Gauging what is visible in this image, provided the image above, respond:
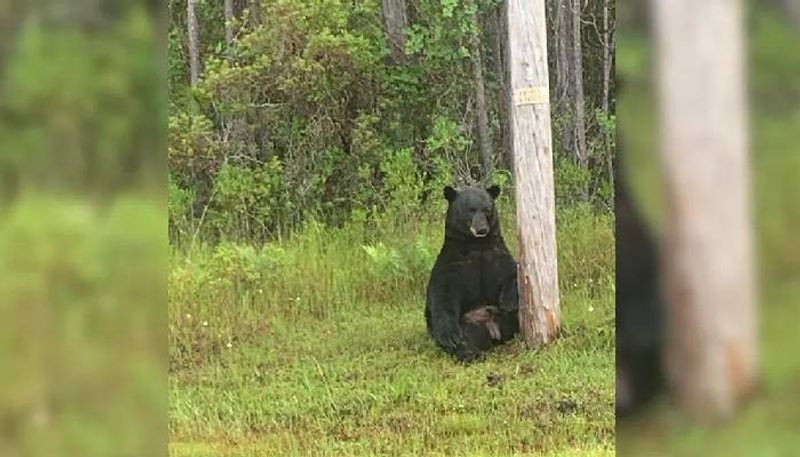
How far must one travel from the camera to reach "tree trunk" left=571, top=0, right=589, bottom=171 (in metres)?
2.25

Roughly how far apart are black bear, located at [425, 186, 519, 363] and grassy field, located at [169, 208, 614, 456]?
79mm

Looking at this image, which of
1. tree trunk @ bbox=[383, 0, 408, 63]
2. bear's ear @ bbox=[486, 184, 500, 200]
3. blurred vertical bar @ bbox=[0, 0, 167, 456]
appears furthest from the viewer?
bear's ear @ bbox=[486, 184, 500, 200]

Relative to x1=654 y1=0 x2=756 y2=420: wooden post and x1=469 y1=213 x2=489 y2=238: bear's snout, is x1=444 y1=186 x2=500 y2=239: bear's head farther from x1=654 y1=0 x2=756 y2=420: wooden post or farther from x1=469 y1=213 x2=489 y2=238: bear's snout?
x1=654 y1=0 x2=756 y2=420: wooden post

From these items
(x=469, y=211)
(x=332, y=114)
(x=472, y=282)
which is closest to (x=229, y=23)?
(x=332, y=114)

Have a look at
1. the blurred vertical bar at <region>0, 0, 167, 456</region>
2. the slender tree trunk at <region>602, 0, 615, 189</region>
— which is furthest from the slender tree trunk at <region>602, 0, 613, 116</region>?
the blurred vertical bar at <region>0, 0, 167, 456</region>

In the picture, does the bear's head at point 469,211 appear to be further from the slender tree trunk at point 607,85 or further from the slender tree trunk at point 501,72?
the slender tree trunk at point 607,85

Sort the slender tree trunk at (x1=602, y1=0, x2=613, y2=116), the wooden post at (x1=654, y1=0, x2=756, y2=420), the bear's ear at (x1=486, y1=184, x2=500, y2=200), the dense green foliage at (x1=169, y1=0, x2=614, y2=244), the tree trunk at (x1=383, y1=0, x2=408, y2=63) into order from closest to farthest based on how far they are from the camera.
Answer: the wooden post at (x1=654, y1=0, x2=756, y2=420) → the slender tree trunk at (x1=602, y1=0, x2=613, y2=116) → the dense green foliage at (x1=169, y1=0, x2=614, y2=244) → the tree trunk at (x1=383, y1=0, x2=408, y2=63) → the bear's ear at (x1=486, y1=184, x2=500, y2=200)

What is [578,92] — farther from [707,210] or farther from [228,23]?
[707,210]

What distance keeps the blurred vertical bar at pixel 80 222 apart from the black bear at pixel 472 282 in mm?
1355

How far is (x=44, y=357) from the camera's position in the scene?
1018 millimetres

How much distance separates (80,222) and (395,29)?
1.51 m

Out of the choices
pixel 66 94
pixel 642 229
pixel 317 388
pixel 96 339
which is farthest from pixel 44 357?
pixel 317 388

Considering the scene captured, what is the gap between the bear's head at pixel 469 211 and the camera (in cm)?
232

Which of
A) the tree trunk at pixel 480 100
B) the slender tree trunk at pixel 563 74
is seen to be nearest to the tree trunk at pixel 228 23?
the tree trunk at pixel 480 100
